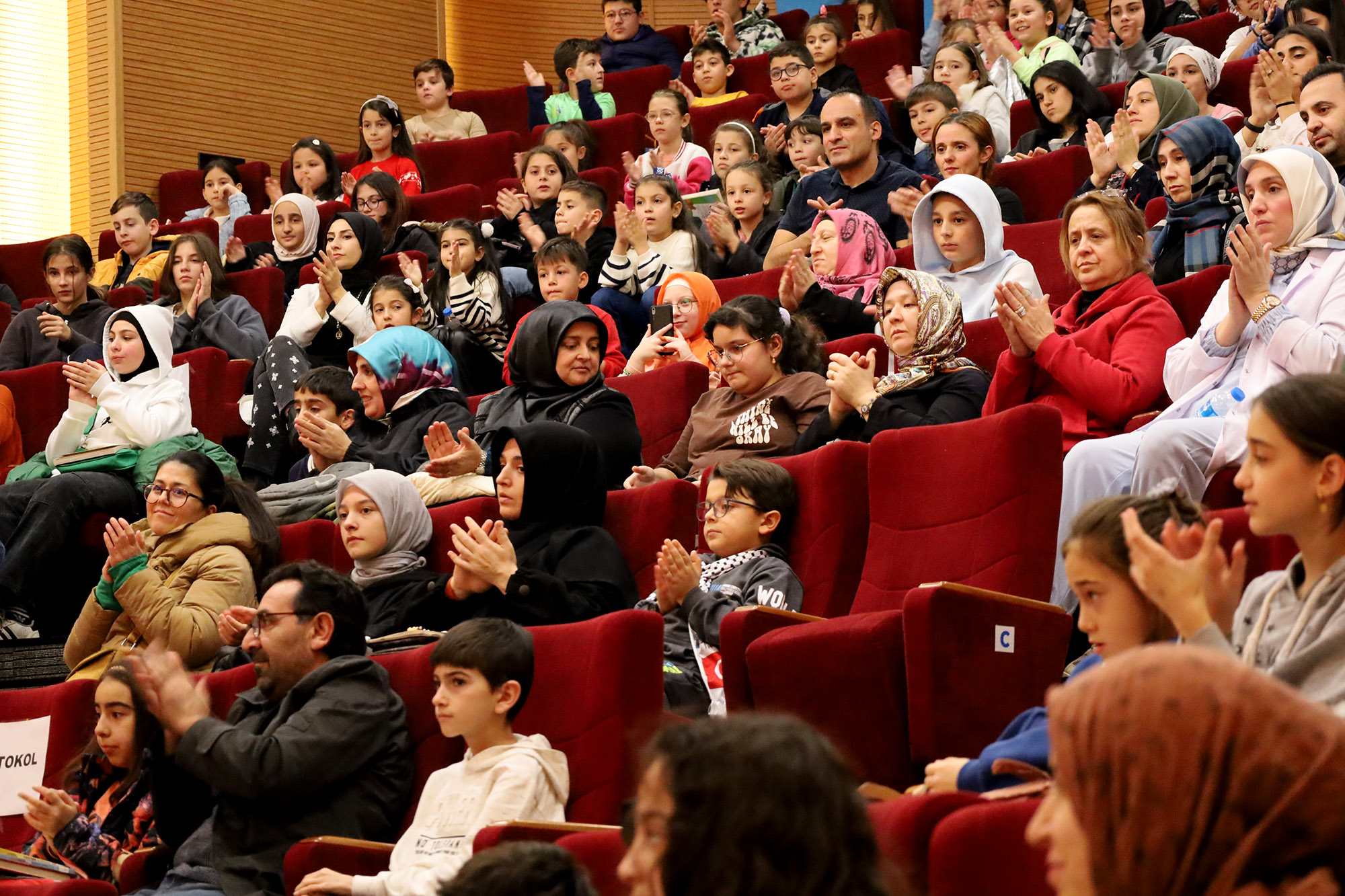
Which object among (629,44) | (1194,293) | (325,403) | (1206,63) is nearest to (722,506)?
(1194,293)

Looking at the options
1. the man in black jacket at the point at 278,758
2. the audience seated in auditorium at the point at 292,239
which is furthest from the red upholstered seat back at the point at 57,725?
the audience seated in auditorium at the point at 292,239

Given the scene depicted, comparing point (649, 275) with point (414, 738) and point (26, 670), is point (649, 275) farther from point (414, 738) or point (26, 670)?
point (414, 738)

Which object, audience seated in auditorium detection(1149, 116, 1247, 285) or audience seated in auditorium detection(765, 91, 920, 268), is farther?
audience seated in auditorium detection(765, 91, 920, 268)

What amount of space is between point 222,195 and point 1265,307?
4.16 metres

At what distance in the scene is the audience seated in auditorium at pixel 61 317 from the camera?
4.29 m

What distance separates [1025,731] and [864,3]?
4505mm

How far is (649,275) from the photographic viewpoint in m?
3.77

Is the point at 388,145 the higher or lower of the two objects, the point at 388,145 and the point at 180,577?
the higher

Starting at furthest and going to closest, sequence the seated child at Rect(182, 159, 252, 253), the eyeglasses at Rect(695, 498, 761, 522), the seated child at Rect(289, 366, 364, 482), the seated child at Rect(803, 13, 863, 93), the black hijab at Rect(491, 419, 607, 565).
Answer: the seated child at Rect(182, 159, 252, 253) → the seated child at Rect(803, 13, 863, 93) → the seated child at Rect(289, 366, 364, 482) → the black hijab at Rect(491, 419, 607, 565) → the eyeglasses at Rect(695, 498, 761, 522)

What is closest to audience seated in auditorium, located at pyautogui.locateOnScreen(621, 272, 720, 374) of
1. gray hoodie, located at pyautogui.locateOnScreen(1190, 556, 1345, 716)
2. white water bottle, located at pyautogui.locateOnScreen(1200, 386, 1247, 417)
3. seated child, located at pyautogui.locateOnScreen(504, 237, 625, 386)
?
seated child, located at pyautogui.locateOnScreen(504, 237, 625, 386)

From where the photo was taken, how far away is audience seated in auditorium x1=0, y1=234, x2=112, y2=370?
4.29 m

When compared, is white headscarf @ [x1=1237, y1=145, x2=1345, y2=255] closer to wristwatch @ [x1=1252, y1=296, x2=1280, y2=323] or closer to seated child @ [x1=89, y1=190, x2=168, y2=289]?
wristwatch @ [x1=1252, y1=296, x2=1280, y2=323]

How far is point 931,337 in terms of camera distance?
262 centimetres

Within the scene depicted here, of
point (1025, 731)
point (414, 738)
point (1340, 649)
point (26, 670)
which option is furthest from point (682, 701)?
point (26, 670)
